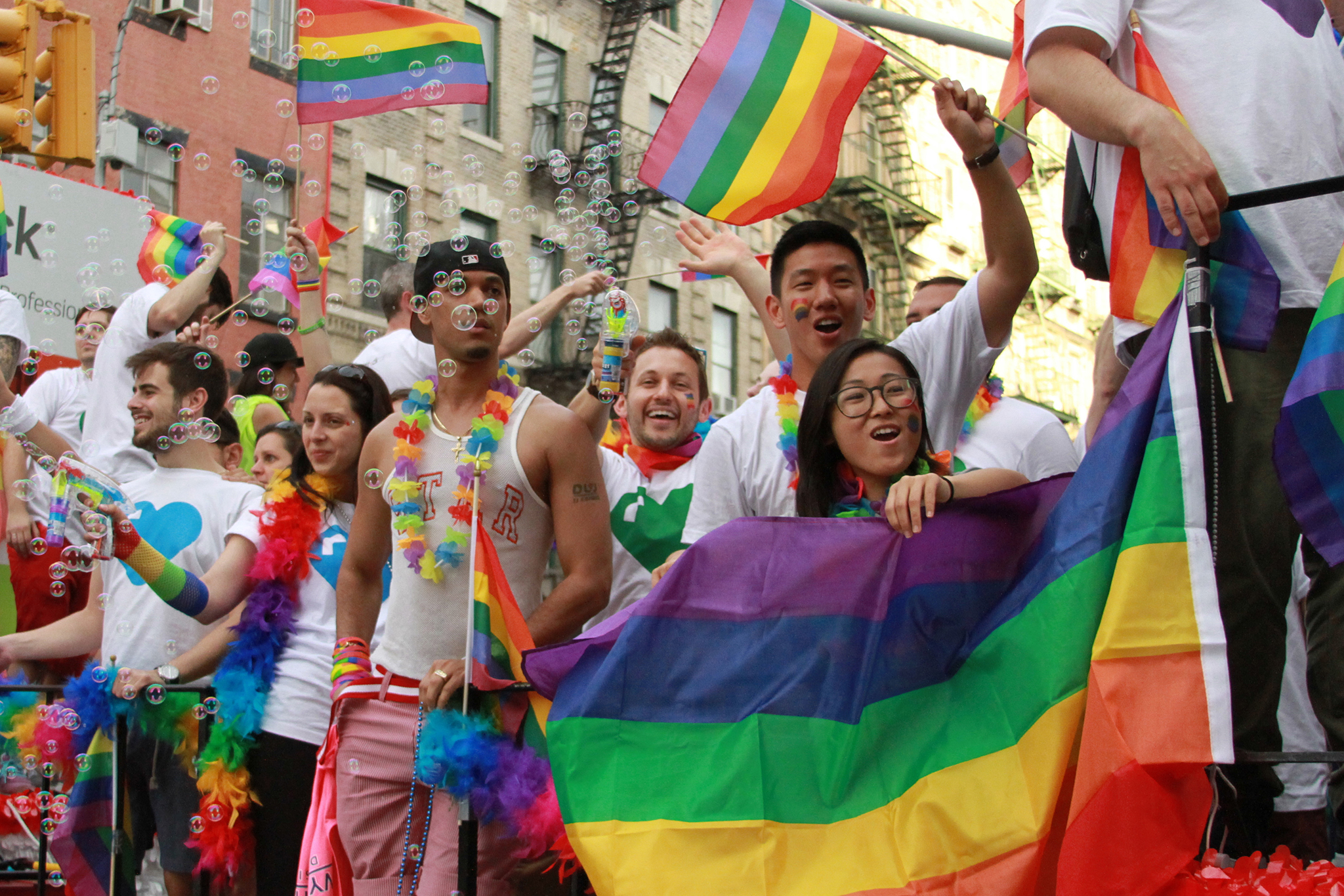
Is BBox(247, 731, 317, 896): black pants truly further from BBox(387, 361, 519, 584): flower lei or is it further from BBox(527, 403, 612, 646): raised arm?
BBox(527, 403, 612, 646): raised arm

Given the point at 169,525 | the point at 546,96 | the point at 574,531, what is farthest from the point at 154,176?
the point at 574,531

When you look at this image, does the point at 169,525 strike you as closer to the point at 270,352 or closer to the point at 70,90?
the point at 270,352

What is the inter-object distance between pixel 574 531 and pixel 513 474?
8.3 inches

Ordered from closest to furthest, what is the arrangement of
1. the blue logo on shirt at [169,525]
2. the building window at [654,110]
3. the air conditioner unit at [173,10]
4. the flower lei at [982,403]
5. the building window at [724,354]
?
the flower lei at [982,403] < the blue logo on shirt at [169,525] < the air conditioner unit at [173,10] < the building window at [654,110] < the building window at [724,354]

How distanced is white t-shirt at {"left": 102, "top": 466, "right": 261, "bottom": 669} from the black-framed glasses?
94.6 inches

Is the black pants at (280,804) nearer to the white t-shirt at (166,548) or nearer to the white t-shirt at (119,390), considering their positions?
the white t-shirt at (166,548)

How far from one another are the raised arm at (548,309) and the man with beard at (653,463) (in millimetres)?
449

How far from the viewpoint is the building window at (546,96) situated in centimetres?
1859

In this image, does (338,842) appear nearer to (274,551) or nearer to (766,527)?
(274,551)

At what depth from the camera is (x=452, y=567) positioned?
132 inches

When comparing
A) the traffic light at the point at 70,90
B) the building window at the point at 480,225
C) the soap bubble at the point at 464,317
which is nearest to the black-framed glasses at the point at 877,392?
the soap bubble at the point at 464,317

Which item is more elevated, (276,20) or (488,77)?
(488,77)

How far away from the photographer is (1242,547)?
247 centimetres

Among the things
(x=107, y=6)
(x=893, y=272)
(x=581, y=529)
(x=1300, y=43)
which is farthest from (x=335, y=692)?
(x=893, y=272)
